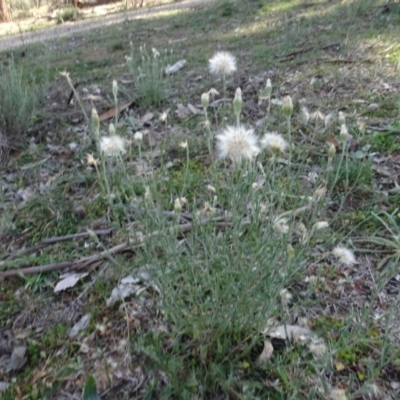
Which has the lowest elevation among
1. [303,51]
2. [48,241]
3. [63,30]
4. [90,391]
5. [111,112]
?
[63,30]

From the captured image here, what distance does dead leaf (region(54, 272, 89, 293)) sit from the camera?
5.59ft

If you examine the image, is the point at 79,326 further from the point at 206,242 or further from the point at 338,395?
the point at 338,395

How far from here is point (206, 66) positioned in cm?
405

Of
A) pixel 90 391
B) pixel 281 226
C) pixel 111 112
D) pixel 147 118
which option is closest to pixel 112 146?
pixel 281 226

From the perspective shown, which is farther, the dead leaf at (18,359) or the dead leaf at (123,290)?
the dead leaf at (123,290)

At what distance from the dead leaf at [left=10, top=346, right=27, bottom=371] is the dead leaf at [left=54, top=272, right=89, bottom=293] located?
0.91 feet

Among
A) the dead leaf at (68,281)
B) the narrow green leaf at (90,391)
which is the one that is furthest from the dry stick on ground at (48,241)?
the narrow green leaf at (90,391)

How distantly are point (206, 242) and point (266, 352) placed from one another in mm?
381

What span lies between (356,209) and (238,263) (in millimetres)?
918

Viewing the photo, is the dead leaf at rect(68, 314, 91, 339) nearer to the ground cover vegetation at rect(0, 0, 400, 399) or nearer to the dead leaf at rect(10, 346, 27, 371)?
the ground cover vegetation at rect(0, 0, 400, 399)

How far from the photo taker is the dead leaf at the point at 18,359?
1436 millimetres

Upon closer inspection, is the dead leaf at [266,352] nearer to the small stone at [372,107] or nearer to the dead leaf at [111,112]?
the small stone at [372,107]

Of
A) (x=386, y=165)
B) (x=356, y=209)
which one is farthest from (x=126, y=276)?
(x=386, y=165)

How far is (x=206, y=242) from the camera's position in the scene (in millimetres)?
1354
